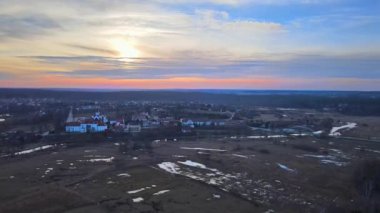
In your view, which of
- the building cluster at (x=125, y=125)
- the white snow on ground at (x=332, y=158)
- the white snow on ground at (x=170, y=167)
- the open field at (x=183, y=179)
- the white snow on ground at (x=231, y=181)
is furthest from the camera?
the building cluster at (x=125, y=125)

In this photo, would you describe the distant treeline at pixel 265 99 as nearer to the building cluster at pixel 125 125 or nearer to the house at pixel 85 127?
the building cluster at pixel 125 125

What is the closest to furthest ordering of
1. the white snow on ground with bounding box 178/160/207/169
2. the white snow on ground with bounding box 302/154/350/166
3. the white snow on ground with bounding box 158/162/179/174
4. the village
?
the village
the white snow on ground with bounding box 158/162/179/174
the white snow on ground with bounding box 178/160/207/169
the white snow on ground with bounding box 302/154/350/166

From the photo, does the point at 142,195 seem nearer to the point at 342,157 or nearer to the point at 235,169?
the point at 235,169

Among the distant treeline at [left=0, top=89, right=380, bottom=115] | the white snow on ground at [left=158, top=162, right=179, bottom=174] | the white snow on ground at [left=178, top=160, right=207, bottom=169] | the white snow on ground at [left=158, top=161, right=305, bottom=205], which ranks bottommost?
the white snow on ground at [left=178, top=160, right=207, bottom=169]

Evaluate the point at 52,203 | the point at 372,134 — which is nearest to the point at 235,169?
the point at 52,203

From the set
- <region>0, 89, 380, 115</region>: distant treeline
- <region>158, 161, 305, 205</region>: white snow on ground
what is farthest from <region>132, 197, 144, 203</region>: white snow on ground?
<region>0, 89, 380, 115</region>: distant treeline

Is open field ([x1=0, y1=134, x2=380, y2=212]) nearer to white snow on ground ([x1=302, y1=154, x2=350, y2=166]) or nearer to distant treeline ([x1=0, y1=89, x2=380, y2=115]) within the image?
white snow on ground ([x1=302, y1=154, x2=350, y2=166])

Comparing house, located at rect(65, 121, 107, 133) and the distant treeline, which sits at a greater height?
the distant treeline

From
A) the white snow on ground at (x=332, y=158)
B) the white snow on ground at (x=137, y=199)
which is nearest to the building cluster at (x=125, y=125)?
the white snow on ground at (x=332, y=158)

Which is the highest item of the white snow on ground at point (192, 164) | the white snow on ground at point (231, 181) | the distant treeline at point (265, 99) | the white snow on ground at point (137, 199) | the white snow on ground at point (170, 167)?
the distant treeline at point (265, 99)
